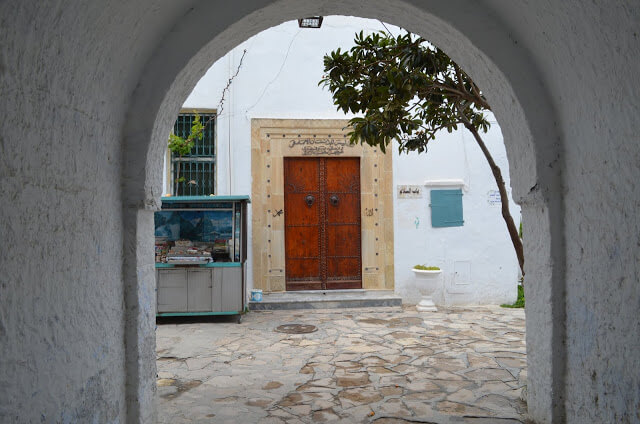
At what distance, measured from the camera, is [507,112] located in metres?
2.93

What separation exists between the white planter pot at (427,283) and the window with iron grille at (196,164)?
12.3 feet

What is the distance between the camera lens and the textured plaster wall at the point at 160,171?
1.62 meters

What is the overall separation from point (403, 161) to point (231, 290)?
3.72 meters

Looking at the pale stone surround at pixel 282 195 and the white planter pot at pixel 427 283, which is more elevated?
the pale stone surround at pixel 282 195

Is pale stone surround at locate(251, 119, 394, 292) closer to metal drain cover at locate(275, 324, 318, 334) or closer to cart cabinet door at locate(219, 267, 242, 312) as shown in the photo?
cart cabinet door at locate(219, 267, 242, 312)

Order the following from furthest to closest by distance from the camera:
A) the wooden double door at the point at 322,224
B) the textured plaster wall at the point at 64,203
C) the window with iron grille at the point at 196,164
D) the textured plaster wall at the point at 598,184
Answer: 1. the wooden double door at the point at 322,224
2. the window with iron grille at the point at 196,164
3. the textured plaster wall at the point at 598,184
4. the textured plaster wall at the point at 64,203

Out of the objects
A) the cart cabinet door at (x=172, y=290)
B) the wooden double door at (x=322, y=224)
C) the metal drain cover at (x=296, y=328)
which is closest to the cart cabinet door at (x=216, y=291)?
the cart cabinet door at (x=172, y=290)

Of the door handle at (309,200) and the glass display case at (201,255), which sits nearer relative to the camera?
the glass display case at (201,255)

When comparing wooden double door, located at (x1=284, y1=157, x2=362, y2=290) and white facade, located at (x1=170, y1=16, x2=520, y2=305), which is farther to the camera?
wooden double door, located at (x1=284, y1=157, x2=362, y2=290)

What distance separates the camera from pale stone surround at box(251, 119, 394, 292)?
7.94 metres

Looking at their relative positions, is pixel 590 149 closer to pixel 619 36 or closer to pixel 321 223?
pixel 619 36

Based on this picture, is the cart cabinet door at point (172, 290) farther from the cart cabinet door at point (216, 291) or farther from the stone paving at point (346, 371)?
the cart cabinet door at point (216, 291)

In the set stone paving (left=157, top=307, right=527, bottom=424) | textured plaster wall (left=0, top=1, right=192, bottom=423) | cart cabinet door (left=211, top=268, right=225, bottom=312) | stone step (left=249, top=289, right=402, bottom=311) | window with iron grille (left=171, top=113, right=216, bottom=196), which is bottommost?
stone paving (left=157, top=307, right=527, bottom=424)

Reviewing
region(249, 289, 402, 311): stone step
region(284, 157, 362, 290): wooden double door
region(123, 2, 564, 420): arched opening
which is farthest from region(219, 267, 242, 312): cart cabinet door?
region(123, 2, 564, 420): arched opening
